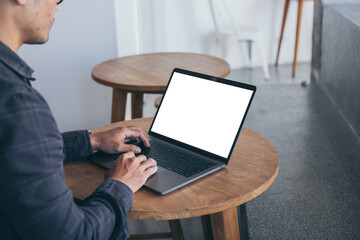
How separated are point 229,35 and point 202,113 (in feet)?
10.2

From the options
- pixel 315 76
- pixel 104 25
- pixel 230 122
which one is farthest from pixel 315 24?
pixel 230 122

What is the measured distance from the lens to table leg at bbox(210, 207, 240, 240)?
3.48 feet

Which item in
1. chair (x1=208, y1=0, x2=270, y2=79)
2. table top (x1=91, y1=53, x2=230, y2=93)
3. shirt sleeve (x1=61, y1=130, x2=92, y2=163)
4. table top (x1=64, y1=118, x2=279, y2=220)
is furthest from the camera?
chair (x1=208, y1=0, x2=270, y2=79)

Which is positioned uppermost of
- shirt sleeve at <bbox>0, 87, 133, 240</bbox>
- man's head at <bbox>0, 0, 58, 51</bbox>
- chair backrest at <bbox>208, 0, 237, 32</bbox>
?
man's head at <bbox>0, 0, 58, 51</bbox>

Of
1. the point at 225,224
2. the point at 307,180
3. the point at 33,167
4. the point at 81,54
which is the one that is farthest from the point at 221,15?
the point at 33,167

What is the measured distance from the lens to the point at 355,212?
1.66 m

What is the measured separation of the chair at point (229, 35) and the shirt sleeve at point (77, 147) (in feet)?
10.4

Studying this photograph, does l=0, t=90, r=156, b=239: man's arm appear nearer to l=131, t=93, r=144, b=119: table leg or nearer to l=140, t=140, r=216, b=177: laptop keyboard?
l=140, t=140, r=216, b=177: laptop keyboard

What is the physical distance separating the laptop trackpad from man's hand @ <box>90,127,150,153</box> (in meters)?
0.15

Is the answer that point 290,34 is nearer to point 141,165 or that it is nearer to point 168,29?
point 168,29

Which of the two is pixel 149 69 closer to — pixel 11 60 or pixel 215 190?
pixel 215 190

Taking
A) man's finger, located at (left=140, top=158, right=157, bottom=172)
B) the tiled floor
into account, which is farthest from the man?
the tiled floor

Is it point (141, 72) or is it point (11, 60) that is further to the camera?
point (141, 72)

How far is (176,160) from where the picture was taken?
44.6 inches
